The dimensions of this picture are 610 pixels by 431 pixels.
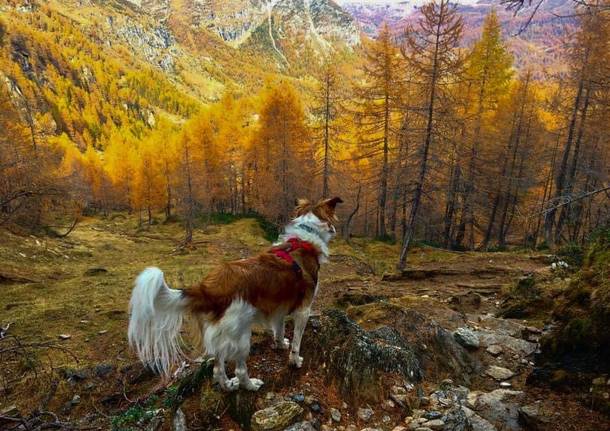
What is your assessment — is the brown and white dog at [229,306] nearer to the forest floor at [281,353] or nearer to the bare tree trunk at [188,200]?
the forest floor at [281,353]

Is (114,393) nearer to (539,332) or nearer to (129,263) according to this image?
(539,332)

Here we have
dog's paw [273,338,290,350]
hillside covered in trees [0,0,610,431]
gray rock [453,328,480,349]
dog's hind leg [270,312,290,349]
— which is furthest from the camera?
gray rock [453,328,480,349]

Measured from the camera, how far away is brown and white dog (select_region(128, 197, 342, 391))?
325 cm

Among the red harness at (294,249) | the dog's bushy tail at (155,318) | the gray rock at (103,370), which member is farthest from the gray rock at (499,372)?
the gray rock at (103,370)

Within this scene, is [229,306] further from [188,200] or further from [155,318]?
[188,200]

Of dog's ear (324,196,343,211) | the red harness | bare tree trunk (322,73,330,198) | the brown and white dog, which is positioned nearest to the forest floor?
the brown and white dog

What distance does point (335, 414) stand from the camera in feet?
12.7

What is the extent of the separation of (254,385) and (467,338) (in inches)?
144

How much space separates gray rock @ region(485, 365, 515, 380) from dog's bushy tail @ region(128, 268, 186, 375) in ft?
14.0

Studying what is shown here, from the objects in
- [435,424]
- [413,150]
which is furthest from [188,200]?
[435,424]

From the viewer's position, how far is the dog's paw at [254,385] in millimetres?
3920

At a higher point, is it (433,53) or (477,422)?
(433,53)

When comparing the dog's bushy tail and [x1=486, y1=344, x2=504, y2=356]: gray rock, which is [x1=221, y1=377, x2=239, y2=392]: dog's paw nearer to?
the dog's bushy tail

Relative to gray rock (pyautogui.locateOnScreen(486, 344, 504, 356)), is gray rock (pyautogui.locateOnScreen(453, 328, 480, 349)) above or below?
above
